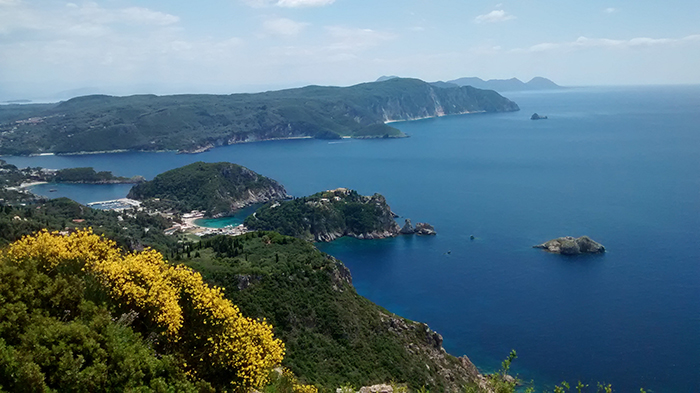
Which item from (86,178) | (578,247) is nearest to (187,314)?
(578,247)

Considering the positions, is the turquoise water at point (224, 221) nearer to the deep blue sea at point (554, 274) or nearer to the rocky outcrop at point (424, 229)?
the deep blue sea at point (554, 274)

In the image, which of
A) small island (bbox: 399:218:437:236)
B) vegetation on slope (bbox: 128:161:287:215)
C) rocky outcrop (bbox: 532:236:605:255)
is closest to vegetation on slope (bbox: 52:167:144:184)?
vegetation on slope (bbox: 128:161:287:215)

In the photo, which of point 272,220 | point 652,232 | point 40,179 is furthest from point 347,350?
point 40,179

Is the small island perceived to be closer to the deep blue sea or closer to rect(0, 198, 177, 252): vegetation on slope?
the deep blue sea

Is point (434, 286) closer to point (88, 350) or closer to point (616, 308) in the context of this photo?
point (616, 308)

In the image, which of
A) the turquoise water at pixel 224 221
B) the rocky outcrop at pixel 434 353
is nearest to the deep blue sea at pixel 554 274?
the rocky outcrop at pixel 434 353

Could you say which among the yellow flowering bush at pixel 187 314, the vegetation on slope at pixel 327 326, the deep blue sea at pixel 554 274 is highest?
the yellow flowering bush at pixel 187 314
